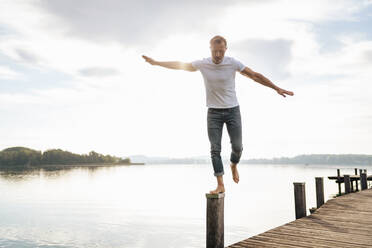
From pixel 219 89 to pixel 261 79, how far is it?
0.78m

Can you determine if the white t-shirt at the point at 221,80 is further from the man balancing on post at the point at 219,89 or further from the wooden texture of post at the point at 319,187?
the wooden texture of post at the point at 319,187

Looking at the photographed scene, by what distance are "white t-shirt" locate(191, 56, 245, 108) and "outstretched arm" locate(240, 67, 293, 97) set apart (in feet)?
0.43

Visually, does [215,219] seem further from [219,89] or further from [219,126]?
[219,89]

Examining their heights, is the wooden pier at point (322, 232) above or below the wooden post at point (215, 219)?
below

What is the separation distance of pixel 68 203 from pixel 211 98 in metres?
46.1

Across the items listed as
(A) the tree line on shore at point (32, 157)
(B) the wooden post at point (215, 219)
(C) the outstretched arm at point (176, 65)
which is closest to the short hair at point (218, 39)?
(C) the outstretched arm at point (176, 65)

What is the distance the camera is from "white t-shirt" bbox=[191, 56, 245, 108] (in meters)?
5.06

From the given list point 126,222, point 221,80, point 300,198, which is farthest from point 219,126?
point 126,222

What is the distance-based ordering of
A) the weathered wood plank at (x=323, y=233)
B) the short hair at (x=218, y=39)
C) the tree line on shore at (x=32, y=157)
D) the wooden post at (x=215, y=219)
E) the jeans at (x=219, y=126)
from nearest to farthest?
1. the wooden post at (x=215, y=219)
2. the short hair at (x=218, y=39)
3. the jeans at (x=219, y=126)
4. the weathered wood plank at (x=323, y=233)
5. the tree line on shore at (x=32, y=157)

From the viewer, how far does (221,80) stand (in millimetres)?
5043

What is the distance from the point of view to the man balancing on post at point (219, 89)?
16.6 ft

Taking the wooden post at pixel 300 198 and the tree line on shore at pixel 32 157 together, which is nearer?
the wooden post at pixel 300 198

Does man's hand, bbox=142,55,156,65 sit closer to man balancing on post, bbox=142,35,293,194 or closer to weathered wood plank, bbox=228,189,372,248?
man balancing on post, bbox=142,35,293,194

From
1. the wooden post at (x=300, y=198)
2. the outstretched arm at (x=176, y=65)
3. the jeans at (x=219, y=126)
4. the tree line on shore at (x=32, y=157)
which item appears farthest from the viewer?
the tree line on shore at (x=32, y=157)
